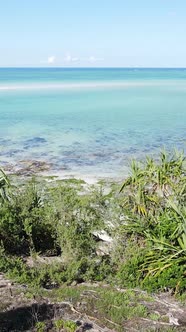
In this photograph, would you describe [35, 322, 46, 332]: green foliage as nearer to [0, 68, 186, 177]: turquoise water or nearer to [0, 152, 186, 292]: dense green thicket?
[0, 152, 186, 292]: dense green thicket

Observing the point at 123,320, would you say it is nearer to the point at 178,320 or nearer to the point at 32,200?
the point at 178,320

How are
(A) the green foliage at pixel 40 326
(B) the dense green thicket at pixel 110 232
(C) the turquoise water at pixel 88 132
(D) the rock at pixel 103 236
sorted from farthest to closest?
(C) the turquoise water at pixel 88 132 < (D) the rock at pixel 103 236 < (B) the dense green thicket at pixel 110 232 < (A) the green foliage at pixel 40 326

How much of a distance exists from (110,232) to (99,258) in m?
0.50

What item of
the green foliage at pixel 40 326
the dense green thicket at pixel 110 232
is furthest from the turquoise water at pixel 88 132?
the green foliage at pixel 40 326

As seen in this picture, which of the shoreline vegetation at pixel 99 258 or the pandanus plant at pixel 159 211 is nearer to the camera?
the shoreline vegetation at pixel 99 258

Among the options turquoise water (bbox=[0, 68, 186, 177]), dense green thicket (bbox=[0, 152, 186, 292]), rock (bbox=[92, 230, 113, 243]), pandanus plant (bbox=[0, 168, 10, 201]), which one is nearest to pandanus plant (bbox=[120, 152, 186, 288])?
dense green thicket (bbox=[0, 152, 186, 292])

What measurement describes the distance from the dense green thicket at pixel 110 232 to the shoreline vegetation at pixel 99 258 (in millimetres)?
16

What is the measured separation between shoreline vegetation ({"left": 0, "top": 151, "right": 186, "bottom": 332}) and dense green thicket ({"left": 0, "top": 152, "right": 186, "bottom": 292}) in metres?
0.02

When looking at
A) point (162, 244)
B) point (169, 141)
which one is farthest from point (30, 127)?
point (162, 244)

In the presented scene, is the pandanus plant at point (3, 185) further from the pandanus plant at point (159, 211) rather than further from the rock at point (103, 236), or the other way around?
the pandanus plant at point (159, 211)

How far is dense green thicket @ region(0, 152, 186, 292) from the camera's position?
259 inches

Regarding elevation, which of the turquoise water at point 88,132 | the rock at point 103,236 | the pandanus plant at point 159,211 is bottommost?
the turquoise water at point 88,132


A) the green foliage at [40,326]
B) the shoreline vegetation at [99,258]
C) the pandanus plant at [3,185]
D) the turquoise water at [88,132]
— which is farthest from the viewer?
the turquoise water at [88,132]

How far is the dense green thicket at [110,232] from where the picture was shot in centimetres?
659
